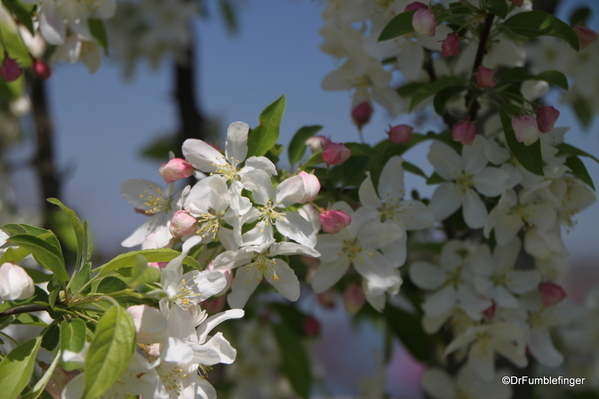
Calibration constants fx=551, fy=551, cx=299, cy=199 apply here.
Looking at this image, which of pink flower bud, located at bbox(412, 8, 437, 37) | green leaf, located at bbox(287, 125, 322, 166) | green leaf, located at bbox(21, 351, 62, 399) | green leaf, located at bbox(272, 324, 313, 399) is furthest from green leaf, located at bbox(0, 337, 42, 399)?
green leaf, located at bbox(272, 324, 313, 399)

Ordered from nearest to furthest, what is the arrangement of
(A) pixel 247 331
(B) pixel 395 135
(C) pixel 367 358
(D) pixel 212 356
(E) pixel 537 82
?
(D) pixel 212 356 → (B) pixel 395 135 → (E) pixel 537 82 → (A) pixel 247 331 → (C) pixel 367 358

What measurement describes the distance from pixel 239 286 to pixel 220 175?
0.68ft

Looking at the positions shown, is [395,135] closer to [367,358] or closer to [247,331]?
[247,331]

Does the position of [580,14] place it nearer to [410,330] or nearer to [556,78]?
[556,78]

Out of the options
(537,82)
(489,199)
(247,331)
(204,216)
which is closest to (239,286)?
(204,216)

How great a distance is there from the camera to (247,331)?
2312 millimetres

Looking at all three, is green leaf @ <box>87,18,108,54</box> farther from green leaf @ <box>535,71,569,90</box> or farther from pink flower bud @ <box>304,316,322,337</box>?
pink flower bud @ <box>304,316,322,337</box>

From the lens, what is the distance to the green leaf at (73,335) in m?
0.75

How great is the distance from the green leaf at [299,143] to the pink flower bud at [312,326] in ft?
2.93

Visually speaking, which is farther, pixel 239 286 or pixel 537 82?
pixel 537 82

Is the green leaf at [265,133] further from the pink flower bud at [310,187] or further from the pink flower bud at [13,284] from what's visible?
the pink flower bud at [13,284]

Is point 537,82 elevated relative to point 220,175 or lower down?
lower down

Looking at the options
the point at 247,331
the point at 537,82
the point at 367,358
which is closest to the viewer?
the point at 537,82

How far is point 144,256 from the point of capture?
0.86 meters
